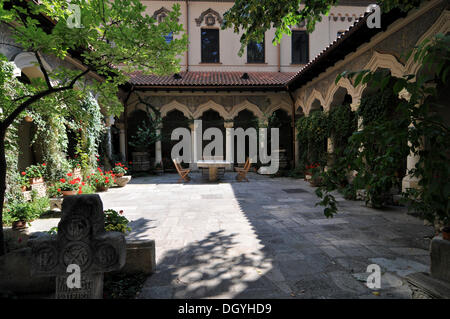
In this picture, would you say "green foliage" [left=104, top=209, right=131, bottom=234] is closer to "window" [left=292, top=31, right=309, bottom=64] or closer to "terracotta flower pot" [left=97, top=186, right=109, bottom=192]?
"terracotta flower pot" [left=97, top=186, right=109, bottom=192]

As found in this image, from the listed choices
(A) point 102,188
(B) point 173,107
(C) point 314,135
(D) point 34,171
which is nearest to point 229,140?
(B) point 173,107

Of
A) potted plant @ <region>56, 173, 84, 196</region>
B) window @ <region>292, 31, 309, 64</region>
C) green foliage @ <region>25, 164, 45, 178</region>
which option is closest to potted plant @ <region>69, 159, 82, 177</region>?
green foliage @ <region>25, 164, 45, 178</region>

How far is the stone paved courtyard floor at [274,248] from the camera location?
2.37m

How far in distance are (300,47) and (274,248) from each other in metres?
14.5

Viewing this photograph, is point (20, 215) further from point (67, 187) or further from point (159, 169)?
point (159, 169)

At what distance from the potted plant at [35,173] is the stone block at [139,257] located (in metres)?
4.37

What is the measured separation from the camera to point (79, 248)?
1.90m

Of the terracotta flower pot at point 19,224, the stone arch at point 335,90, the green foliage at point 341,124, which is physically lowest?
the terracotta flower pot at point 19,224

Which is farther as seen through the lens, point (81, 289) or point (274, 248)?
point (274, 248)

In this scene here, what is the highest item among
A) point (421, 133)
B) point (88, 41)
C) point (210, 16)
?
point (210, 16)

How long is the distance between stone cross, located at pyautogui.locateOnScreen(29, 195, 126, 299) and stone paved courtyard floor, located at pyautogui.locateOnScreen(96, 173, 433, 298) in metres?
0.57

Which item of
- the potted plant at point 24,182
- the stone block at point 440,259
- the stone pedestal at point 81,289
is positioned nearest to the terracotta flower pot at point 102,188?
the potted plant at point 24,182

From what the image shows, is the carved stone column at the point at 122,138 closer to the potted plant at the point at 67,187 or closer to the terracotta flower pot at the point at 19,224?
the potted plant at the point at 67,187

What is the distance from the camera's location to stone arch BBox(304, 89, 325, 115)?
29.6 ft
